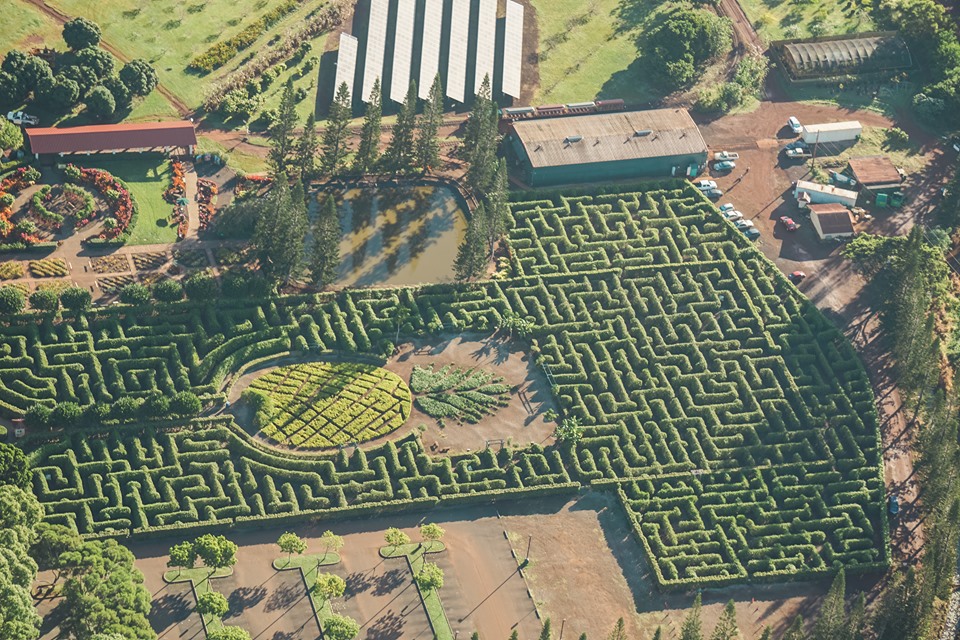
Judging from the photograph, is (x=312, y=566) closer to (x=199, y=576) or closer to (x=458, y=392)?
(x=199, y=576)

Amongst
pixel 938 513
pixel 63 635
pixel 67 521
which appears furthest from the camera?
pixel 938 513

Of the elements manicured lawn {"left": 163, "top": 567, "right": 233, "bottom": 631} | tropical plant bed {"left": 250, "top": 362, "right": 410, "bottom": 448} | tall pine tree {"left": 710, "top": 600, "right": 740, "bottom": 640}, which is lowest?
manicured lawn {"left": 163, "top": 567, "right": 233, "bottom": 631}

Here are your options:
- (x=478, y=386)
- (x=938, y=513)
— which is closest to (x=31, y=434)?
(x=478, y=386)

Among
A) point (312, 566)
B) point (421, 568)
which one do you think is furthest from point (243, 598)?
point (421, 568)

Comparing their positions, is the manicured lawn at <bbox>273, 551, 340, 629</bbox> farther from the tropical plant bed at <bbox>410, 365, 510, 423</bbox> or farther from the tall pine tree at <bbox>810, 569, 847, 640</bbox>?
the tall pine tree at <bbox>810, 569, 847, 640</bbox>

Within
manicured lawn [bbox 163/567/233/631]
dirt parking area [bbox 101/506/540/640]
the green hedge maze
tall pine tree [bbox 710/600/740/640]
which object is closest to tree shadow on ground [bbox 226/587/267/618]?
dirt parking area [bbox 101/506/540/640]

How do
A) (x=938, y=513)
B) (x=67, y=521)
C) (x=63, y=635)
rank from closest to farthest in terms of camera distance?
(x=63, y=635) → (x=67, y=521) → (x=938, y=513)

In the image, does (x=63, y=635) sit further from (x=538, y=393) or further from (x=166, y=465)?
(x=538, y=393)

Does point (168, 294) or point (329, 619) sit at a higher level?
point (168, 294)
